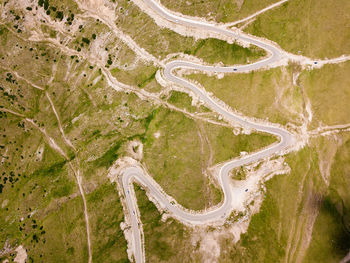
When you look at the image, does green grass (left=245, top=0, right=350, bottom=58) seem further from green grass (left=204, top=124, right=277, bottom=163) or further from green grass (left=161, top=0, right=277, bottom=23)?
green grass (left=204, top=124, right=277, bottom=163)

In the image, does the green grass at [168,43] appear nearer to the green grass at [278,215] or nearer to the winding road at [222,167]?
the winding road at [222,167]

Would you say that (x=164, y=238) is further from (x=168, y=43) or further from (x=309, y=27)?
(x=309, y=27)

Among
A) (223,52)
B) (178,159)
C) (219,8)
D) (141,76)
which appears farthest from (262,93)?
(141,76)

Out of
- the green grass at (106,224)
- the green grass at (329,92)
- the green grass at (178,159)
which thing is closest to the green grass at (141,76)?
the green grass at (178,159)

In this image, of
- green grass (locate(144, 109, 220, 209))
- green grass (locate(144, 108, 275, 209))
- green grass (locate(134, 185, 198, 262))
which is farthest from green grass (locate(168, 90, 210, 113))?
green grass (locate(134, 185, 198, 262))

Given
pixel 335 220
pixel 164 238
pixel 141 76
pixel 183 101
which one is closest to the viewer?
pixel 335 220

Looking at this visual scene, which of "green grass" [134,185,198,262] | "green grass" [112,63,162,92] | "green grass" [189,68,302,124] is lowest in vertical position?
"green grass" [134,185,198,262]
